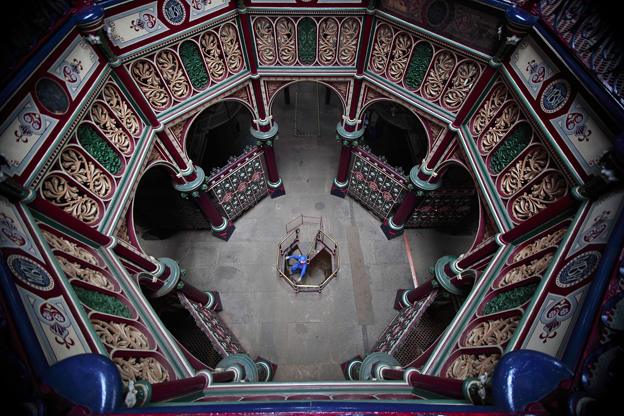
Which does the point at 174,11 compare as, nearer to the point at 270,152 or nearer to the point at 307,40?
the point at 307,40

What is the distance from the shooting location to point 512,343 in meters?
3.40

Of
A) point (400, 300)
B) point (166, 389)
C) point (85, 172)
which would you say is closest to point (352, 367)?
point (400, 300)

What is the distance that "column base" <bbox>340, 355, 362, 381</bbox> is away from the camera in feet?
22.5

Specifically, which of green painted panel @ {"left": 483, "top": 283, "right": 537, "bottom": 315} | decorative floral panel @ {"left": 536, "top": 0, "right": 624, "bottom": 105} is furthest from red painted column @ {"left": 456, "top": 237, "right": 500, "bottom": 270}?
decorative floral panel @ {"left": 536, "top": 0, "right": 624, "bottom": 105}

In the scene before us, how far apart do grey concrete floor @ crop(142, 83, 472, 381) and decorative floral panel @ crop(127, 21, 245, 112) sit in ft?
14.4

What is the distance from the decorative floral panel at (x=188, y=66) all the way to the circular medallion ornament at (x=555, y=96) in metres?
5.85

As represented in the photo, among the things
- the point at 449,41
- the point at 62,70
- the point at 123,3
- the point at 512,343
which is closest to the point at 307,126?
the point at 449,41

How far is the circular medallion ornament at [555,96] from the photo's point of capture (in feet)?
13.7

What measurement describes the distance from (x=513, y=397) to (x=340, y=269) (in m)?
6.98

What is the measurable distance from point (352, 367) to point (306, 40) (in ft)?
24.3

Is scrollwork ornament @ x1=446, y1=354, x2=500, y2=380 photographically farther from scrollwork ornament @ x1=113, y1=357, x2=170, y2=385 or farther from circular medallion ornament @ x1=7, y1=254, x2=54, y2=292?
circular medallion ornament @ x1=7, y1=254, x2=54, y2=292

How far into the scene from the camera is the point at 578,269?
131 inches

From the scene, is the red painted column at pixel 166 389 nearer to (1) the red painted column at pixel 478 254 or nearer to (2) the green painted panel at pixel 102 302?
(2) the green painted panel at pixel 102 302

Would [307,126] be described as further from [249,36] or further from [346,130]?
[249,36]
